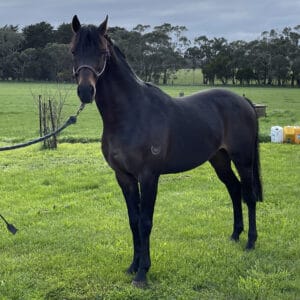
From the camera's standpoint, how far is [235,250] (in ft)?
16.9

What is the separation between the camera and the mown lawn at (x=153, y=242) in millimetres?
4246

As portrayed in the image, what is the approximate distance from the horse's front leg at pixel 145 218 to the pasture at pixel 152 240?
161 mm

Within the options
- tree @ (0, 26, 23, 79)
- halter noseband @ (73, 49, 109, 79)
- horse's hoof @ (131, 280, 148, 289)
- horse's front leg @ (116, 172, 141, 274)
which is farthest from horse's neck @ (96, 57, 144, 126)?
tree @ (0, 26, 23, 79)

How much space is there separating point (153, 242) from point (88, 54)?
107 inches

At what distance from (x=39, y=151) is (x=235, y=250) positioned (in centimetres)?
867

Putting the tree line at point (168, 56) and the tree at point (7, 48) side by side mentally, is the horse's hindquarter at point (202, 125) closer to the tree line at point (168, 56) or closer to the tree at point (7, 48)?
the tree line at point (168, 56)

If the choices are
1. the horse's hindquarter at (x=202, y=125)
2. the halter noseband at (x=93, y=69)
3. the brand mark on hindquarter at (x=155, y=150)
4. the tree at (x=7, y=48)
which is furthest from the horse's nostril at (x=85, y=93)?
the tree at (x=7, y=48)

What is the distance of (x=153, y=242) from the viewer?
5.41 meters

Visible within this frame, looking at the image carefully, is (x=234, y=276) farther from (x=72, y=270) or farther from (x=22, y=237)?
(x=22, y=237)

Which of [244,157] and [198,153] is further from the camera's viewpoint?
[244,157]

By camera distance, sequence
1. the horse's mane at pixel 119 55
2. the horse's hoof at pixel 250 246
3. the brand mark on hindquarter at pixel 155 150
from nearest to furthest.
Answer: the horse's mane at pixel 119 55, the brand mark on hindquarter at pixel 155 150, the horse's hoof at pixel 250 246

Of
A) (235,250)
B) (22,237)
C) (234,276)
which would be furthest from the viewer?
(22,237)

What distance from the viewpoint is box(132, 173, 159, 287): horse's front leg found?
4180mm

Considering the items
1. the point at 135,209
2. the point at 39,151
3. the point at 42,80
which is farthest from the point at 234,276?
the point at 42,80
